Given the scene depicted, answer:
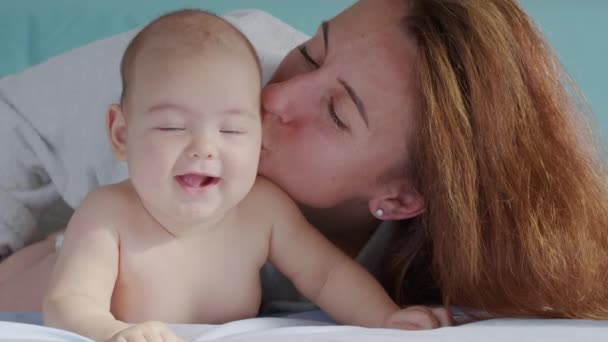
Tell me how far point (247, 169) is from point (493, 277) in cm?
37

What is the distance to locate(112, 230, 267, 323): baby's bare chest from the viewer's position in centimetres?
121

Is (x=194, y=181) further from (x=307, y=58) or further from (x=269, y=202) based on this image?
(x=307, y=58)

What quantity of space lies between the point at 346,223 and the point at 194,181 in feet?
1.36

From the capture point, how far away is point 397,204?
4.62 feet

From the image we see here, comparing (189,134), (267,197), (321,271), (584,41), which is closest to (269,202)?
(267,197)

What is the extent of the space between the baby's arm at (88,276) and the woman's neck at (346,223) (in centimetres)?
35

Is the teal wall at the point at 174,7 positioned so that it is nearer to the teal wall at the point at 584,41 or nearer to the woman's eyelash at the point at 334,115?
the teal wall at the point at 584,41

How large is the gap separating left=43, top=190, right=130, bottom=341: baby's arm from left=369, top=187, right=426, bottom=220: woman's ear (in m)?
0.39

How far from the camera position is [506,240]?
4.26 ft

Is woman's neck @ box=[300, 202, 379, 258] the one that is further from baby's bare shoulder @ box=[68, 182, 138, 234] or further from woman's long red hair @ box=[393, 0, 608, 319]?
baby's bare shoulder @ box=[68, 182, 138, 234]

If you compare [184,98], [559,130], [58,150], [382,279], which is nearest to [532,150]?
[559,130]

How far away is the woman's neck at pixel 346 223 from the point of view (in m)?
1.47

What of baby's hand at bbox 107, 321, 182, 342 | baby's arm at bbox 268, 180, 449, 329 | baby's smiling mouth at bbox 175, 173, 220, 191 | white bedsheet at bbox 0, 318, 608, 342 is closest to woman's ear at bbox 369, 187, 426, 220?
baby's arm at bbox 268, 180, 449, 329

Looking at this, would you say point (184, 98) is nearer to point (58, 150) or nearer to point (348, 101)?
point (348, 101)
